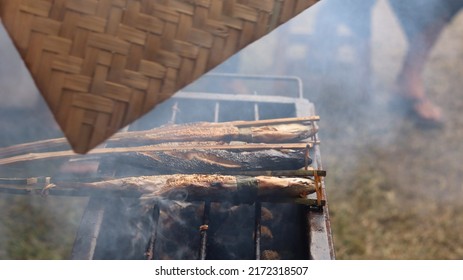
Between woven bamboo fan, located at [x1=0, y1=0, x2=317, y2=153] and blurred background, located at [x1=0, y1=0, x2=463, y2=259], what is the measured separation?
181 centimetres

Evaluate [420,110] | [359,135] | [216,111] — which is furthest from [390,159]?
[216,111]

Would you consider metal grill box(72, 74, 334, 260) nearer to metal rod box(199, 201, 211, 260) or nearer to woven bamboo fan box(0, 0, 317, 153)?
metal rod box(199, 201, 211, 260)

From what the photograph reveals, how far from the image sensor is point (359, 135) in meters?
3.93

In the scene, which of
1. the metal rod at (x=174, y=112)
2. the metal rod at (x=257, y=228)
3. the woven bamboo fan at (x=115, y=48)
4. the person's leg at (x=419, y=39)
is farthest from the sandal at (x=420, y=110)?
the woven bamboo fan at (x=115, y=48)

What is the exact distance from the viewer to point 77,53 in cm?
152

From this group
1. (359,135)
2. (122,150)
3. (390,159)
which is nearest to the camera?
(122,150)

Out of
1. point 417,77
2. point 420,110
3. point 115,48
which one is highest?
point 417,77

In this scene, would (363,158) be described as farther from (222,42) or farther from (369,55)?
(222,42)

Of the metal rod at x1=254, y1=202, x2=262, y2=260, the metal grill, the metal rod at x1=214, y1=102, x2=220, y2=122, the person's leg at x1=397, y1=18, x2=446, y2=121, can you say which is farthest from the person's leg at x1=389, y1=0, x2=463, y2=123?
the metal rod at x1=254, y1=202, x2=262, y2=260

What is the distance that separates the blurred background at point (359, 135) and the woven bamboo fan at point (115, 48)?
181cm

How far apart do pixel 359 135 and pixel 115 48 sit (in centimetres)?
286

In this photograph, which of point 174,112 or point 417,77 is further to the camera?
point 417,77

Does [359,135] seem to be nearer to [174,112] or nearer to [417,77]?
[417,77]

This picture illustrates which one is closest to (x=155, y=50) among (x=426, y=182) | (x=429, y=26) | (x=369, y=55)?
(x=426, y=182)
